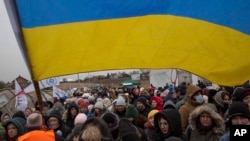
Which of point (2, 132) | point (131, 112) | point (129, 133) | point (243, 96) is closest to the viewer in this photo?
point (129, 133)

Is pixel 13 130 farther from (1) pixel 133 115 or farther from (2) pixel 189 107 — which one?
(2) pixel 189 107

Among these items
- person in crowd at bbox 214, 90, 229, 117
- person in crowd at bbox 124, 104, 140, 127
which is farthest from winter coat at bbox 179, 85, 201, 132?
person in crowd at bbox 214, 90, 229, 117

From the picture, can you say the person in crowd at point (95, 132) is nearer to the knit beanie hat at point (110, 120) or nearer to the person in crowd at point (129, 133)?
the person in crowd at point (129, 133)

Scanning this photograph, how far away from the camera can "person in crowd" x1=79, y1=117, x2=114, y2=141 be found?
3.30 m

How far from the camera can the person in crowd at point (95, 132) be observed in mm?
3297

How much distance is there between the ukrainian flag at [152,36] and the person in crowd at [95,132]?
0.58 meters

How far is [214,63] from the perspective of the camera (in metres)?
3.95

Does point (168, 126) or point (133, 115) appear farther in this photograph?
point (133, 115)

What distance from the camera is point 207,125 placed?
A: 4.40m

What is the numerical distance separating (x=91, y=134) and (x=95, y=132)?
0.04 m

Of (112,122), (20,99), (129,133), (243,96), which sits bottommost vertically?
(129,133)

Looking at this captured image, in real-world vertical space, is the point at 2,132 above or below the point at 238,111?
below

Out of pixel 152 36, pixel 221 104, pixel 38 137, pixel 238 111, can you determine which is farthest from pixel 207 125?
pixel 221 104

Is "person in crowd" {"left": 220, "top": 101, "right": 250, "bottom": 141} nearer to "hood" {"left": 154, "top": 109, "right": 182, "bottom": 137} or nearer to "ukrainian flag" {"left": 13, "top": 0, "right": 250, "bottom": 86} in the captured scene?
"ukrainian flag" {"left": 13, "top": 0, "right": 250, "bottom": 86}
